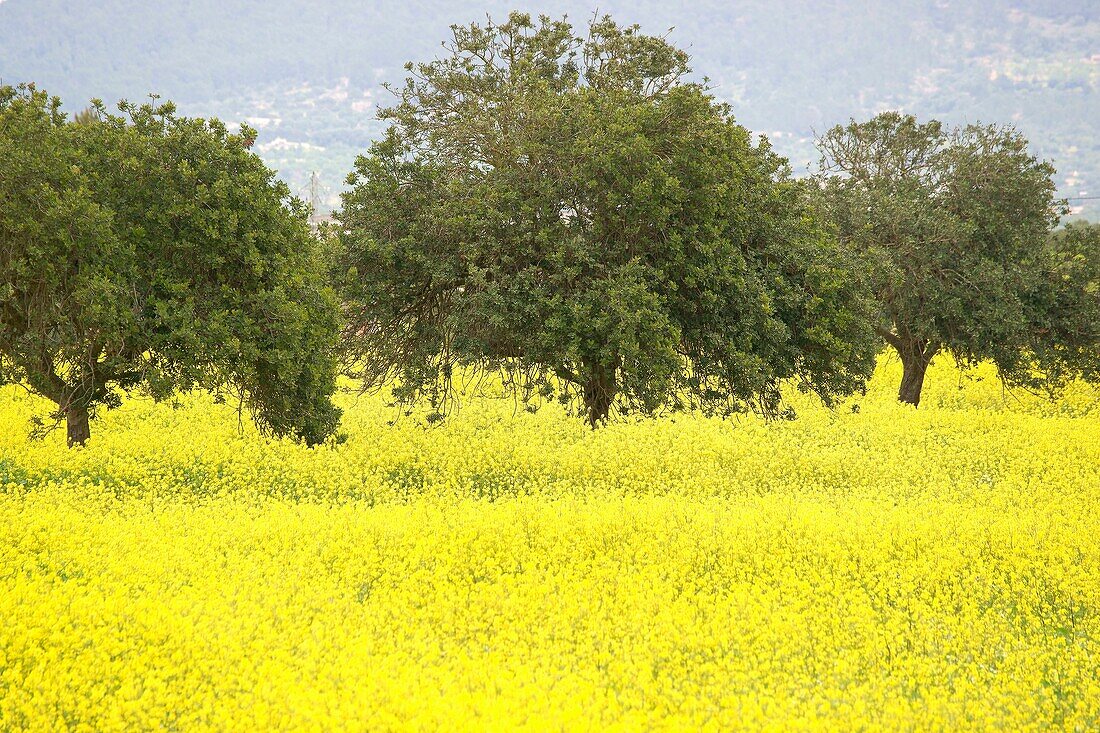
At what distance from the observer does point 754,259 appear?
18.3 meters

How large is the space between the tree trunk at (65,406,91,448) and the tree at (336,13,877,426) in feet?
19.4

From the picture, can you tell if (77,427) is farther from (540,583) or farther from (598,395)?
(540,583)

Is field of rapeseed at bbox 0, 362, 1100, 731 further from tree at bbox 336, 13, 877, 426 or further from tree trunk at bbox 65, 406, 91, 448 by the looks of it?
tree at bbox 336, 13, 877, 426

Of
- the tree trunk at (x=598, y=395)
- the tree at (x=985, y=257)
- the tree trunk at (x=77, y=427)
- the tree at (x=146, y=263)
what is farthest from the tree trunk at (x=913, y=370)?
the tree trunk at (x=77, y=427)

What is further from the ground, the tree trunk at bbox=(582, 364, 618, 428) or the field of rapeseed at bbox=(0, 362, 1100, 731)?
the tree trunk at bbox=(582, 364, 618, 428)

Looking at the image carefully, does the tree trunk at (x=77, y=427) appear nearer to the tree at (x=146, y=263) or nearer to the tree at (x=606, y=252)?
the tree at (x=146, y=263)

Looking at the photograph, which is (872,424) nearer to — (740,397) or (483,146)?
(740,397)

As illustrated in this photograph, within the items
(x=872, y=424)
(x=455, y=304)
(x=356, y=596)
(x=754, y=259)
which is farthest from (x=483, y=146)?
(x=872, y=424)

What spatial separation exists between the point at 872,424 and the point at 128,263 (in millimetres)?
18713

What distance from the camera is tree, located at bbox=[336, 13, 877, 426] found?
17.0 m


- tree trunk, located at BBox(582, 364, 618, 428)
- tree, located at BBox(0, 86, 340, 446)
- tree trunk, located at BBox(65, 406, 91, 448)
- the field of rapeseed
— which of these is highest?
tree, located at BBox(0, 86, 340, 446)

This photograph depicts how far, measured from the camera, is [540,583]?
12648mm

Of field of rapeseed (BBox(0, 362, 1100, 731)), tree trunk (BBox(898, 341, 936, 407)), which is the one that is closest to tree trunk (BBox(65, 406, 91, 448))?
field of rapeseed (BBox(0, 362, 1100, 731))

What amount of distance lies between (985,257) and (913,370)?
5757 millimetres
